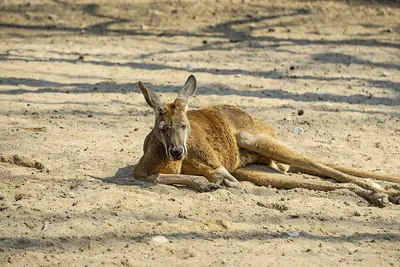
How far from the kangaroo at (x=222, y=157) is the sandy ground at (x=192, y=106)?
146mm

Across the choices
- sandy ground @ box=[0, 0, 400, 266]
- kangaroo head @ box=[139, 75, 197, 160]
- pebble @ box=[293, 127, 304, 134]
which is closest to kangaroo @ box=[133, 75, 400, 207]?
kangaroo head @ box=[139, 75, 197, 160]

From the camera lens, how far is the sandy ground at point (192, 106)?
5.27 metres

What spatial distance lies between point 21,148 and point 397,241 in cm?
341

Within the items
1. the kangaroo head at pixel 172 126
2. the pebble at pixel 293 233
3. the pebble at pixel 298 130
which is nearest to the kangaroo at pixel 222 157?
the kangaroo head at pixel 172 126

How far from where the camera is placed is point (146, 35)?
12586 millimetres

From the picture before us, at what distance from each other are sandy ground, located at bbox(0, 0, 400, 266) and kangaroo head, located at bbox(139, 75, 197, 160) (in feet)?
1.13

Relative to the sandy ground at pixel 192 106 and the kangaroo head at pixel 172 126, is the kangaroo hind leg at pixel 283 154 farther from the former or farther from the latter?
the kangaroo head at pixel 172 126

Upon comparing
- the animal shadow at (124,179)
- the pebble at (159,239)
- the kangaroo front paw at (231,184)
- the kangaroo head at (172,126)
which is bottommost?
the animal shadow at (124,179)

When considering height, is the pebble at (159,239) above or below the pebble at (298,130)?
above

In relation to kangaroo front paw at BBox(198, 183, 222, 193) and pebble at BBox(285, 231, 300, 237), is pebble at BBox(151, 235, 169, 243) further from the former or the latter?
kangaroo front paw at BBox(198, 183, 222, 193)

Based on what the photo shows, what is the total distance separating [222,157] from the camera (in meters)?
6.86

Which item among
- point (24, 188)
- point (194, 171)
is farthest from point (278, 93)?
point (24, 188)

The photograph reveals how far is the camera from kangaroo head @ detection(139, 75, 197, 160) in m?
6.21

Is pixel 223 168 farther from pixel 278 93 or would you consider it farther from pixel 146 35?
pixel 146 35
